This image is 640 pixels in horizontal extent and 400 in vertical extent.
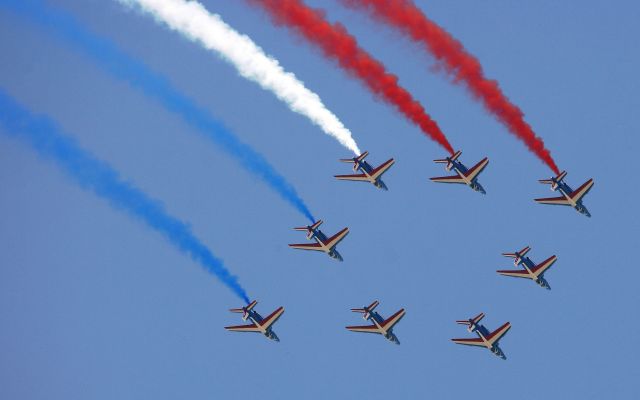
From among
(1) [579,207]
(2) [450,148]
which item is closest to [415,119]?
(2) [450,148]

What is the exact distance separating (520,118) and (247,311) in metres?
16.7

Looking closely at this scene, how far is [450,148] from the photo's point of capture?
76500 mm

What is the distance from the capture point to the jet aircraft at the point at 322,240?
80938 millimetres

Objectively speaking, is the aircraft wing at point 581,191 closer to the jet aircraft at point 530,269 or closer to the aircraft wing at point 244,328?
the jet aircraft at point 530,269

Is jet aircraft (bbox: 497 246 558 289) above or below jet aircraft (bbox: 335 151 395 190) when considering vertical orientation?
above

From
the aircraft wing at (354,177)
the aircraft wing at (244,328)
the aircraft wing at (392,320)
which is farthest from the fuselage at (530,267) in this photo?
the aircraft wing at (244,328)

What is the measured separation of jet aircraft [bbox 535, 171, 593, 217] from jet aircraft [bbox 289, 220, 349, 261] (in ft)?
32.3

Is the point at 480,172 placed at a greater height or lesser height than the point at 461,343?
greater

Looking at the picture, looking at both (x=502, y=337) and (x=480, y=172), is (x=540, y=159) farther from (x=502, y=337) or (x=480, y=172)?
(x=502, y=337)

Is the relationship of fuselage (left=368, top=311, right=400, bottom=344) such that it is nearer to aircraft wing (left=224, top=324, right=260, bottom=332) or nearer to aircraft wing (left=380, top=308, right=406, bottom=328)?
aircraft wing (left=380, top=308, right=406, bottom=328)

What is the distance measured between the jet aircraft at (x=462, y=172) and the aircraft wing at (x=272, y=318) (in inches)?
391

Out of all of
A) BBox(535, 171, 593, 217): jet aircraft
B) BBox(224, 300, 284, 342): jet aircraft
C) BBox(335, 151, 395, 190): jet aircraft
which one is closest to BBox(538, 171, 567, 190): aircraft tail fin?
BBox(535, 171, 593, 217): jet aircraft

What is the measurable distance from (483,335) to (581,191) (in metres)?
9.09

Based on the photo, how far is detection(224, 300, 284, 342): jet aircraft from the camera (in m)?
81.9
